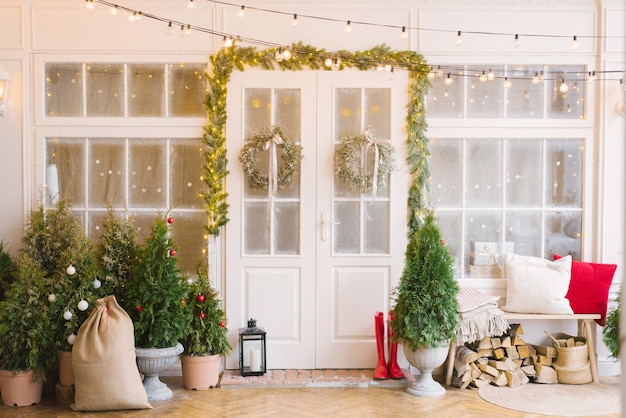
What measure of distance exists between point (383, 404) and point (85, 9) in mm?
3791

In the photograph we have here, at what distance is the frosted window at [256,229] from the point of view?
5.74 m

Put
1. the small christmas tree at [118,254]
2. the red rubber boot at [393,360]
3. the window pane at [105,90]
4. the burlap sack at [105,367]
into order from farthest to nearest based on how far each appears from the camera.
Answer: the window pane at [105,90], the red rubber boot at [393,360], the small christmas tree at [118,254], the burlap sack at [105,367]

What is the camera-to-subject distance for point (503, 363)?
540 centimetres

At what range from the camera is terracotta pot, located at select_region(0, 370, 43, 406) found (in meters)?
4.89

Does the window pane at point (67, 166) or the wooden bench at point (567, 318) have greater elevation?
the window pane at point (67, 166)

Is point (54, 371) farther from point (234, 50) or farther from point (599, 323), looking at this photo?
point (599, 323)

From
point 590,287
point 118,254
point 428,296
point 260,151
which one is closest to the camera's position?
point 428,296

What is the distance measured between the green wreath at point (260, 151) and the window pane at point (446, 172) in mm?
1147

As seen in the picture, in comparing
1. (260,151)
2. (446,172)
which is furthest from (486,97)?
(260,151)

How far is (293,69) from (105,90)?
1.51 meters

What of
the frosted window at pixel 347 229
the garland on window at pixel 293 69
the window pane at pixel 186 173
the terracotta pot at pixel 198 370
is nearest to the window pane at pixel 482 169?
the garland on window at pixel 293 69

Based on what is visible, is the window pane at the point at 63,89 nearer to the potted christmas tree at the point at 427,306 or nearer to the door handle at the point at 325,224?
the door handle at the point at 325,224

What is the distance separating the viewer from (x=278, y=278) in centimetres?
573

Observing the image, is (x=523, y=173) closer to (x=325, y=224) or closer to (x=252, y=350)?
(x=325, y=224)
